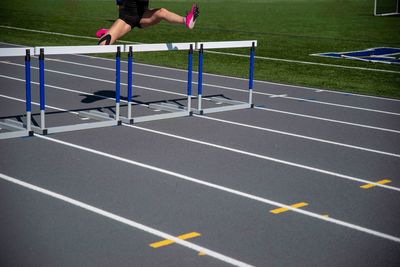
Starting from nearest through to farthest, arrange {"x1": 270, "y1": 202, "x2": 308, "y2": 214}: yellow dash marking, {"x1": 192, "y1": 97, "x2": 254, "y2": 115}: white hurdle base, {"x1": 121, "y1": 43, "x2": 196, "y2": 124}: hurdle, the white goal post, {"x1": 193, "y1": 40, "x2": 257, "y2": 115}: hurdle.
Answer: {"x1": 270, "y1": 202, "x2": 308, "y2": 214}: yellow dash marking
{"x1": 121, "y1": 43, "x2": 196, "y2": 124}: hurdle
{"x1": 193, "y1": 40, "x2": 257, "y2": 115}: hurdle
{"x1": 192, "y1": 97, "x2": 254, "y2": 115}: white hurdle base
the white goal post

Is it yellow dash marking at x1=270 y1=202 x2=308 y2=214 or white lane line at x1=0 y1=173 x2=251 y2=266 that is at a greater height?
yellow dash marking at x1=270 y1=202 x2=308 y2=214

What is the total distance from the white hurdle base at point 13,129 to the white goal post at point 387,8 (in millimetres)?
25852

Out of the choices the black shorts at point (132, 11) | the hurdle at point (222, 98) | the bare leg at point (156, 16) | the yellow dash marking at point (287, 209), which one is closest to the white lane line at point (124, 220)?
the yellow dash marking at point (287, 209)

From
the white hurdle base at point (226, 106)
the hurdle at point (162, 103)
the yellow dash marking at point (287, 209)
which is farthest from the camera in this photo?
the white hurdle base at point (226, 106)

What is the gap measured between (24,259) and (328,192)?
304 cm

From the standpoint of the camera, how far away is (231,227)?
5.33m

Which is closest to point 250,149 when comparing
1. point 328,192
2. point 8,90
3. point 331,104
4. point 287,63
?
point 328,192

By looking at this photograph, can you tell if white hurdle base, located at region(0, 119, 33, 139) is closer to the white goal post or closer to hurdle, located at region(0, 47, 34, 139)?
hurdle, located at region(0, 47, 34, 139)

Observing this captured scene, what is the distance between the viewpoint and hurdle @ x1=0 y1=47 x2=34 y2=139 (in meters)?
7.88

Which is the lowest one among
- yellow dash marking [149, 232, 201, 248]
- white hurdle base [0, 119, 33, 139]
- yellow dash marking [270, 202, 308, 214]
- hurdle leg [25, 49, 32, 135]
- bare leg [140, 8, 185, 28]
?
yellow dash marking [149, 232, 201, 248]

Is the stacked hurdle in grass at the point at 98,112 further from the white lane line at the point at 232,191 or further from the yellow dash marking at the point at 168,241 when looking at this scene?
the yellow dash marking at the point at 168,241

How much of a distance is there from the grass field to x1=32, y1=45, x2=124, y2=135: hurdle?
515cm

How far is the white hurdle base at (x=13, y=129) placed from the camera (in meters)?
8.27

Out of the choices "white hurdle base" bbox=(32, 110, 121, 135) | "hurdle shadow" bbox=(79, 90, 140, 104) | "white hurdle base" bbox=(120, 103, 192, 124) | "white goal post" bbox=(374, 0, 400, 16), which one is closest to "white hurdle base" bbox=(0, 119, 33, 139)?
"white hurdle base" bbox=(32, 110, 121, 135)
